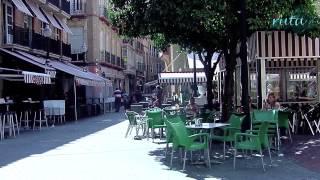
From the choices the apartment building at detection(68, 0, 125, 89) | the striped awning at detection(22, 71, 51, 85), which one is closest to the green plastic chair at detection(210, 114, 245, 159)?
the striped awning at detection(22, 71, 51, 85)

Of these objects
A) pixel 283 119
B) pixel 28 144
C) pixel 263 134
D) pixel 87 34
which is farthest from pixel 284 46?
pixel 87 34

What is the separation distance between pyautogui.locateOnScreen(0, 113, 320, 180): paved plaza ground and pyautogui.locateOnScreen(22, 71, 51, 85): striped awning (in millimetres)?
5560

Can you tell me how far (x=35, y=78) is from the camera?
21281mm

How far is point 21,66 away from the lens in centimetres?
2444

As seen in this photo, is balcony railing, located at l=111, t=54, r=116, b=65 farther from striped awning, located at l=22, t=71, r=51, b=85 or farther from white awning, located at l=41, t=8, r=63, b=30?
striped awning, located at l=22, t=71, r=51, b=85

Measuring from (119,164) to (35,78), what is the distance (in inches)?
464

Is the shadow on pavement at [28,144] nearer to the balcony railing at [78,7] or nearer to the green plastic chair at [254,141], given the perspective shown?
the green plastic chair at [254,141]

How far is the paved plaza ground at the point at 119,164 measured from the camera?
29.9 ft

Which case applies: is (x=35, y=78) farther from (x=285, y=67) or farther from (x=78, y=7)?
(x=78, y=7)

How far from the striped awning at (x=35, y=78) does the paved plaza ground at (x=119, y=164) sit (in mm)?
5560

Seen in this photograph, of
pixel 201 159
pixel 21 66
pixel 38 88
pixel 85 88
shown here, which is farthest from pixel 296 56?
pixel 85 88

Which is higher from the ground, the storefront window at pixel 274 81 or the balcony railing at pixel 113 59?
the balcony railing at pixel 113 59

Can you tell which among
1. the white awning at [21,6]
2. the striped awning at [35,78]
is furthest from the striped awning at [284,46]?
the white awning at [21,6]

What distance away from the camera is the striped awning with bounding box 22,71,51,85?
2025 cm
